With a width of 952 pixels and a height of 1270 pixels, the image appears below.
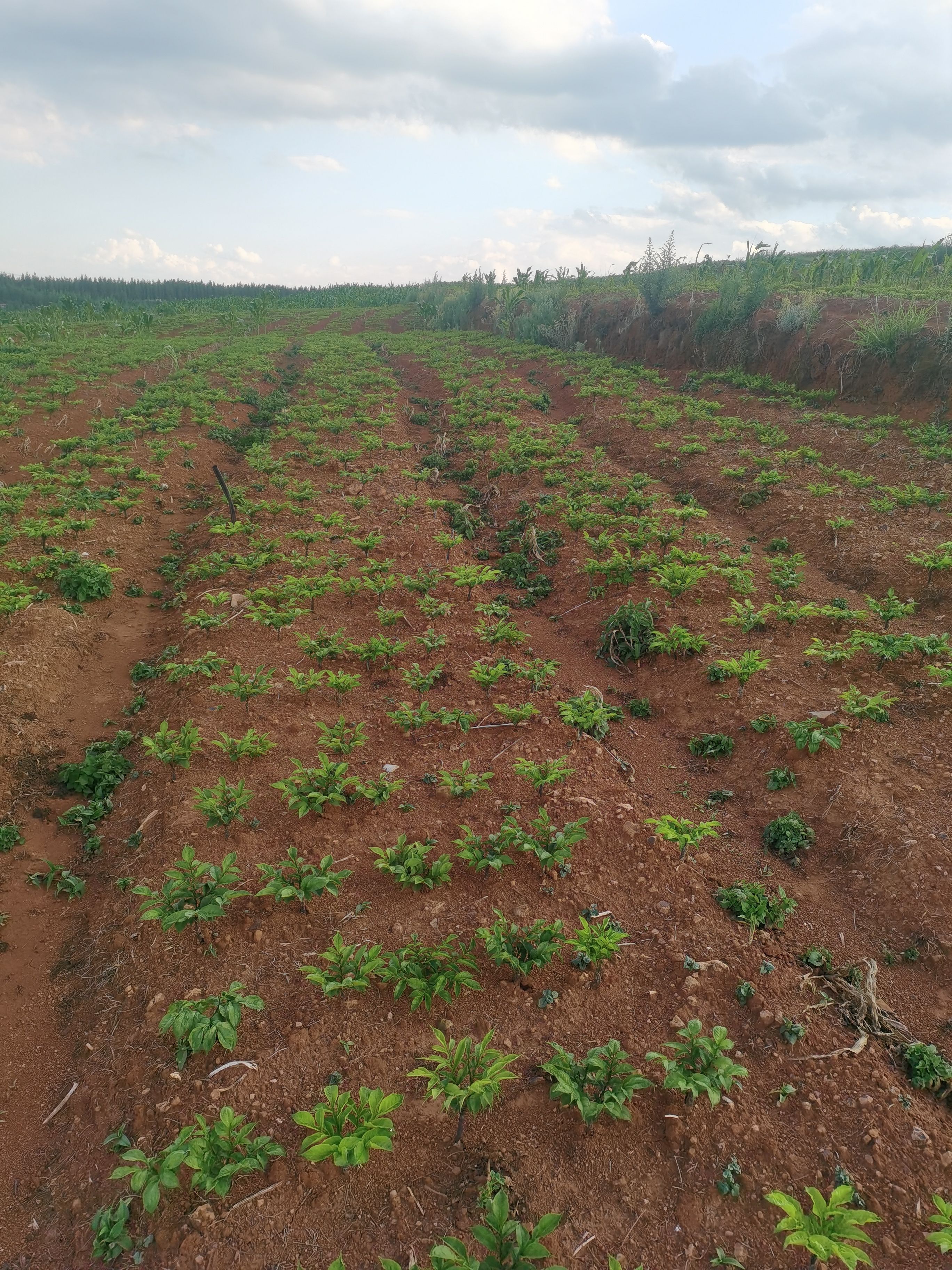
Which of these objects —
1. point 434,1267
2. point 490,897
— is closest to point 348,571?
point 490,897

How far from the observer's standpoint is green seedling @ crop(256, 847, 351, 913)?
4.44m

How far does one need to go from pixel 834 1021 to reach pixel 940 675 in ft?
13.9

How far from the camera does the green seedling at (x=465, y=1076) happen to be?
312 centimetres

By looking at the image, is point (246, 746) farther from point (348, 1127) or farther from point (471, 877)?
point (348, 1127)

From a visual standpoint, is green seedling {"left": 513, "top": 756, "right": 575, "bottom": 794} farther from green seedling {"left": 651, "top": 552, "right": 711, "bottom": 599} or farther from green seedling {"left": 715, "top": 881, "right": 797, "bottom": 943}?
green seedling {"left": 651, "top": 552, "right": 711, "bottom": 599}

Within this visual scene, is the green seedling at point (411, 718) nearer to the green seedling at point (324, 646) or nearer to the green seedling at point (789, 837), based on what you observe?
the green seedling at point (324, 646)

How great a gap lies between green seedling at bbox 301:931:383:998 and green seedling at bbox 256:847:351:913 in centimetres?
42

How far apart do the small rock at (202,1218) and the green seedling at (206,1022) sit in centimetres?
67

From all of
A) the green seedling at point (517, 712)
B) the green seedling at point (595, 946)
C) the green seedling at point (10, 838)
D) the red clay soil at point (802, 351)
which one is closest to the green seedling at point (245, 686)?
the green seedling at point (10, 838)

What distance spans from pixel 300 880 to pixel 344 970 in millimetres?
886

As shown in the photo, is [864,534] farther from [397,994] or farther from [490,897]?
[397,994]

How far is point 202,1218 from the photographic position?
3.00 metres

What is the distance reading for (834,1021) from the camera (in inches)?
155

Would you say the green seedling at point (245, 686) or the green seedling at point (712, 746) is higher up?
the green seedling at point (245, 686)
